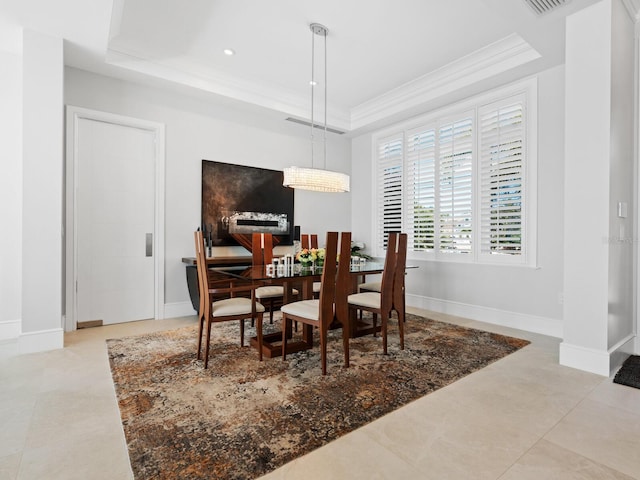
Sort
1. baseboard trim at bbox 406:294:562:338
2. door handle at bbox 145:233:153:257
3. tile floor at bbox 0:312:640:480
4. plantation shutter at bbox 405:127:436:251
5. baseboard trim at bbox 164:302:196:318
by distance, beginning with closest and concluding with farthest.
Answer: tile floor at bbox 0:312:640:480 < baseboard trim at bbox 406:294:562:338 < door handle at bbox 145:233:153:257 < baseboard trim at bbox 164:302:196:318 < plantation shutter at bbox 405:127:436:251

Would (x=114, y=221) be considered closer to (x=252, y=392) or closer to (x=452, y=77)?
(x=252, y=392)

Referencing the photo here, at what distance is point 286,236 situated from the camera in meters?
5.36

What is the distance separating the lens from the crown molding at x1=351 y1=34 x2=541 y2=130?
3.62m

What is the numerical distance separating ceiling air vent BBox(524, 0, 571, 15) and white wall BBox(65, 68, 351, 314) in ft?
11.2

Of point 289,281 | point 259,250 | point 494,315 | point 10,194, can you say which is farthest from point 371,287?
point 10,194

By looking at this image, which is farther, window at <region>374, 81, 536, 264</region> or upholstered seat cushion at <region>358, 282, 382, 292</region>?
upholstered seat cushion at <region>358, 282, 382, 292</region>

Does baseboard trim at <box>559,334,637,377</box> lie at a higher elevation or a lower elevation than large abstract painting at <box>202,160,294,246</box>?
lower

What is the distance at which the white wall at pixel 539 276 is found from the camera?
370cm

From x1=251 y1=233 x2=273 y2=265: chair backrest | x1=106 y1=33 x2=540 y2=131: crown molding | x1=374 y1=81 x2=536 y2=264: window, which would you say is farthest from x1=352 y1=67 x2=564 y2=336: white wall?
x1=251 y1=233 x2=273 y2=265: chair backrest

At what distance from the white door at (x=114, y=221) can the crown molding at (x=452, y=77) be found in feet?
10.3

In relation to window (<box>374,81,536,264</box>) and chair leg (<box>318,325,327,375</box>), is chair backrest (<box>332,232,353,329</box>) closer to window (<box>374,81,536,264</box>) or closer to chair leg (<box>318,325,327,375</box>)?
chair leg (<box>318,325,327,375</box>)

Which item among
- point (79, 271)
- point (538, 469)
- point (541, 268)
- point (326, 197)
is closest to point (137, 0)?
point (79, 271)

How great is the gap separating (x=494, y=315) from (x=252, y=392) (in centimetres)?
321

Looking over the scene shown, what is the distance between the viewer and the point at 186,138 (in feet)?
14.8
